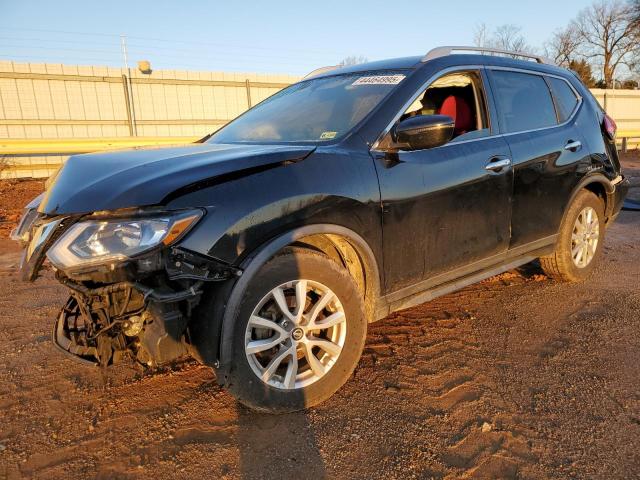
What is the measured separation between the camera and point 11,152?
364 inches

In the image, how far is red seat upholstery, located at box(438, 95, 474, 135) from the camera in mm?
3570

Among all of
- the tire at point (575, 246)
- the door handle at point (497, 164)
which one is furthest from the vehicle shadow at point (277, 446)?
the tire at point (575, 246)

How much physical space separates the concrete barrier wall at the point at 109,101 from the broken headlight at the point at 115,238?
36.2ft

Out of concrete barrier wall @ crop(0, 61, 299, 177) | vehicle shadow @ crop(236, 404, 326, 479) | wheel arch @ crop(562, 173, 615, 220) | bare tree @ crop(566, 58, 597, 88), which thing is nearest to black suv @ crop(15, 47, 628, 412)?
vehicle shadow @ crop(236, 404, 326, 479)

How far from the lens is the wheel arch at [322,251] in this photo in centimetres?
216

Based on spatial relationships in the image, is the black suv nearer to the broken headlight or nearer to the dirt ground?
the broken headlight

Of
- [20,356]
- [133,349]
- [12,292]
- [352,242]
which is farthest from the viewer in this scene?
[12,292]

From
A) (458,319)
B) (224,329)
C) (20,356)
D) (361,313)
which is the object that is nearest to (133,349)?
(224,329)

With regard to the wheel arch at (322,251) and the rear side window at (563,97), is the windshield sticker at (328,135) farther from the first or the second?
the rear side window at (563,97)

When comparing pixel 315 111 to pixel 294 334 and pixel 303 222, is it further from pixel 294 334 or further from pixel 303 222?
pixel 294 334

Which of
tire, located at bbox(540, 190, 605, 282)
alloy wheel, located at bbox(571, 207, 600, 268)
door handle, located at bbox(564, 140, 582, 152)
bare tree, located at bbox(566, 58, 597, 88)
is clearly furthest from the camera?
bare tree, located at bbox(566, 58, 597, 88)

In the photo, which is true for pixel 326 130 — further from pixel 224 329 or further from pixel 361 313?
pixel 224 329

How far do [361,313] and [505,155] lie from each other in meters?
1.70

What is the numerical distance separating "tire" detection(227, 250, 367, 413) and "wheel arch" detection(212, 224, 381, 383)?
1.7 inches
